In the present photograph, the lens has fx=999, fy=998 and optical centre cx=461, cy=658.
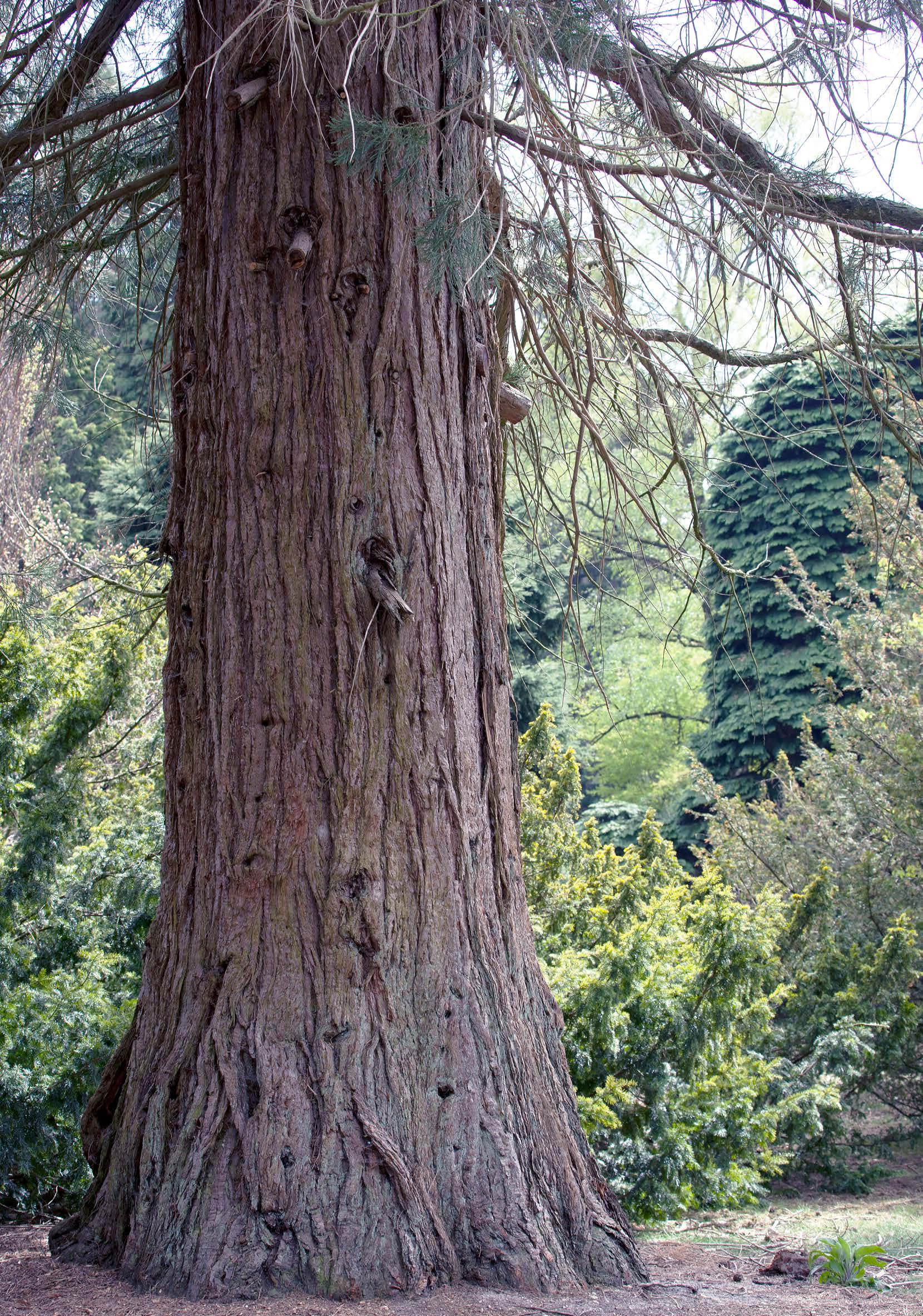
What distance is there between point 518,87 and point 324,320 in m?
1.18

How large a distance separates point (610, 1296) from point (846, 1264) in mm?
741

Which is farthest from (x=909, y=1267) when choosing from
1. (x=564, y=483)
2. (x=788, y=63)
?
(x=564, y=483)

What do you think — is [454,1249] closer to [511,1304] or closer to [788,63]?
[511,1304]

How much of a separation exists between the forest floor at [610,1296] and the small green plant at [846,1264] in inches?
1.6

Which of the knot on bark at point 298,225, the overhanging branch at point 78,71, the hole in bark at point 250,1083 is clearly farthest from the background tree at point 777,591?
the hole in bark at point 250,1083

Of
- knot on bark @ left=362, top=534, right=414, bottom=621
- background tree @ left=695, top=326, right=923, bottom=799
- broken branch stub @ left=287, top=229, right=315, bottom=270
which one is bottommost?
knot on bark @ left=362, top=534, right=414, bottom=621

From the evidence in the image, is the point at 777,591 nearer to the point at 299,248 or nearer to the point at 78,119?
the point at 78,119

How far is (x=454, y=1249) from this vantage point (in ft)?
7.41

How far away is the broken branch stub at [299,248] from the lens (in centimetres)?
263

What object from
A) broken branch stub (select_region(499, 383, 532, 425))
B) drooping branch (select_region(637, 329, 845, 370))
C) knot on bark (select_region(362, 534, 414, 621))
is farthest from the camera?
drooping branch (select_region(637, 329, 845, 370))

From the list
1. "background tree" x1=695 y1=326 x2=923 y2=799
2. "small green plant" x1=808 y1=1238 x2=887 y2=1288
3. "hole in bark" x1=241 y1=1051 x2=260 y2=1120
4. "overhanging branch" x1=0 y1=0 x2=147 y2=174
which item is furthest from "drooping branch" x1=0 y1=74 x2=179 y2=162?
"background tree" x1=695 y1=326 x2=923 y2=799

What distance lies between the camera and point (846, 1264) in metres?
2.61

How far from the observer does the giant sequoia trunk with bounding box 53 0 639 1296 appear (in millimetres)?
2252

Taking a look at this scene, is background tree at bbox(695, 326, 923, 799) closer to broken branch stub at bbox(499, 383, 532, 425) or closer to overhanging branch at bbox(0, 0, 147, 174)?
broken branch stub at bbox(499, 383, 532, 425)
